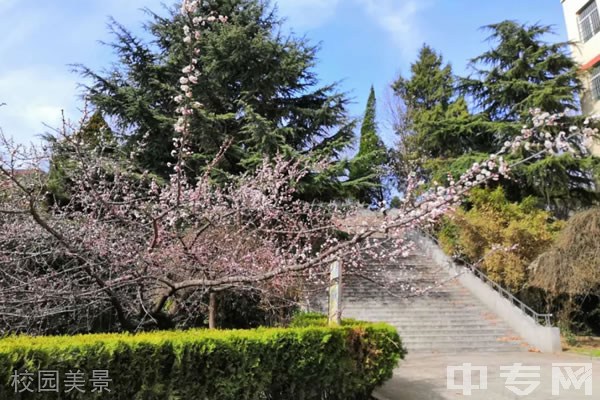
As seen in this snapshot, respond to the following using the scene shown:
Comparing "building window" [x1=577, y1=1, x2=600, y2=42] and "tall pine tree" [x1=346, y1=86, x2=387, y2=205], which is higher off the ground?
"building window" [x1=577, y1=1, x2=600, y2=42]

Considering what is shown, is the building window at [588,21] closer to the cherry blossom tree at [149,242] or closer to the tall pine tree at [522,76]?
the tall pine tree at [522,76]

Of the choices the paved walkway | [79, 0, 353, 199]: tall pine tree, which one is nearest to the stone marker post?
the paved walkway

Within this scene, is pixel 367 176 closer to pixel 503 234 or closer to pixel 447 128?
pixel 503 234

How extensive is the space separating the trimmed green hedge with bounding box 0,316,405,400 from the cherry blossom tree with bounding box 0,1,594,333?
2.18ft

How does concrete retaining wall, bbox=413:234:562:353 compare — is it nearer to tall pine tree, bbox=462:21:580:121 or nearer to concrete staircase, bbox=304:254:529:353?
concrete staircase, bbox=304:254:529:353

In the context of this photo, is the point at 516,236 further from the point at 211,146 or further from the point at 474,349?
the point at 211,146

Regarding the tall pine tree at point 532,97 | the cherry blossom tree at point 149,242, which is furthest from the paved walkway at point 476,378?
the tall pine tree at point 532,97

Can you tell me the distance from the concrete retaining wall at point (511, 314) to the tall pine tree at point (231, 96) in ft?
17.0

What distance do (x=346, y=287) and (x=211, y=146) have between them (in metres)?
5.83

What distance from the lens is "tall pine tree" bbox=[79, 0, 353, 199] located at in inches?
450

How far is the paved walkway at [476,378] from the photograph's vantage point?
5.16 meters

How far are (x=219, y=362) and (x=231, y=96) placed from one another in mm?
10103

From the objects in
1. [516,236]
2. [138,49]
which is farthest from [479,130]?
[138,49]

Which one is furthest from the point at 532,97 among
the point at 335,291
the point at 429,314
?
the point at 335,291
